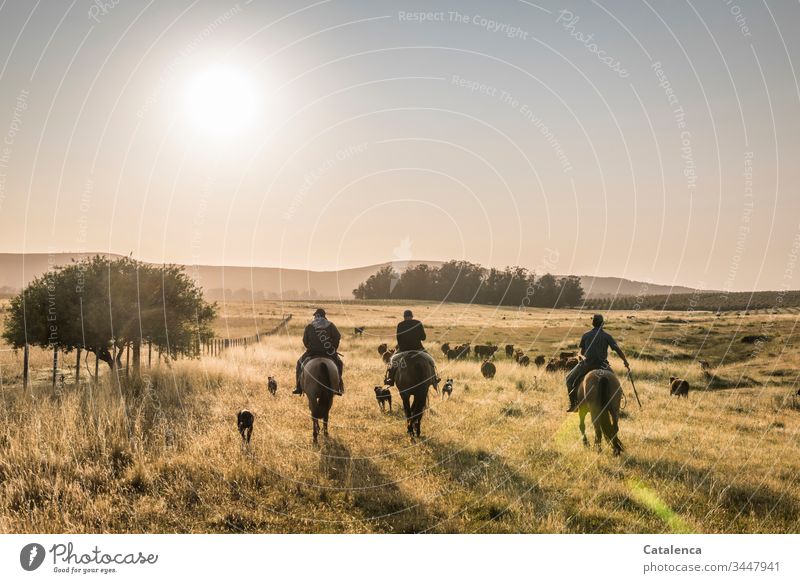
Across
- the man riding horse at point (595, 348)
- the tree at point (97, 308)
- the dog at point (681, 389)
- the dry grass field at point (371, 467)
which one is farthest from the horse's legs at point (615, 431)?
the tree at point (97, 308)

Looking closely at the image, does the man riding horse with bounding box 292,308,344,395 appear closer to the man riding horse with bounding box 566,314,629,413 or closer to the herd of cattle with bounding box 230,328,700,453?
the herd of cattle with bounding box 230,328,700,453

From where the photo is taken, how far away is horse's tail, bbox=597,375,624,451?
1236cm

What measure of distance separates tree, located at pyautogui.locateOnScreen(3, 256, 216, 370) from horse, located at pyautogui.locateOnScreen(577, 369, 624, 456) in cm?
1421

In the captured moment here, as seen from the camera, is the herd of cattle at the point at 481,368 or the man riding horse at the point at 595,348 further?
the man riding horse at the point at 595,348

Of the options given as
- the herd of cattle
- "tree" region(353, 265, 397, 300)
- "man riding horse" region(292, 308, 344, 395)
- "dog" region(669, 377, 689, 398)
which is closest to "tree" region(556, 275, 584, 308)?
"tree" region(353, 265, 397, 300)

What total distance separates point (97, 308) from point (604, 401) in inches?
643

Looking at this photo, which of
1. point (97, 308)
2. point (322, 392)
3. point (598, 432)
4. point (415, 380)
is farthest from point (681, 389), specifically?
point (97, 308)

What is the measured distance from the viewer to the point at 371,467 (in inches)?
431

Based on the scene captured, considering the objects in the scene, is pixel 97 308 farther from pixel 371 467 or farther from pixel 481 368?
pixel 481 368

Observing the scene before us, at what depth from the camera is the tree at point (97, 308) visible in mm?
18000

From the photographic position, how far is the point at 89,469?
9.43 meters

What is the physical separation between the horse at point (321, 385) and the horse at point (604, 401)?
6.17 metres

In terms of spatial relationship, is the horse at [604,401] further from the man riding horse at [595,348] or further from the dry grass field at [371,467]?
the dry grass field at [371,467]
